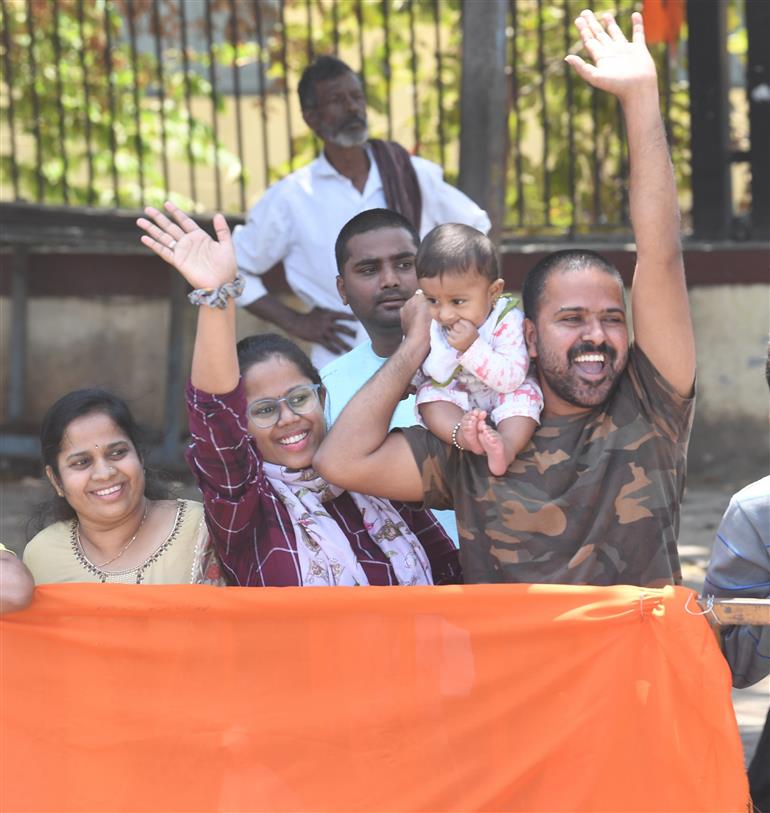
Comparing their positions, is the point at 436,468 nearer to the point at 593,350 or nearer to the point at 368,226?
the point at 593,350

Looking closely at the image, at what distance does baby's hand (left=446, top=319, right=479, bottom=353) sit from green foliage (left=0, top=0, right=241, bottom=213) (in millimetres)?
5126

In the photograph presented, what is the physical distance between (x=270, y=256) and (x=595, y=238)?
287 centimetres

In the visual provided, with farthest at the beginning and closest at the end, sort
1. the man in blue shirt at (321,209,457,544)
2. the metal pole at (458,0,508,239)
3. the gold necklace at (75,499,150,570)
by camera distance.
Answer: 1. the metal pole at (458,0,508,239)
2. the man in blue shirt at (321,209,457,544)
3. the gold necklace at (75,499,150,570)

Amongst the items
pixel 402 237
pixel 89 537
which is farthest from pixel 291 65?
pixel 89 537

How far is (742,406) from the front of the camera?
25.3 feet

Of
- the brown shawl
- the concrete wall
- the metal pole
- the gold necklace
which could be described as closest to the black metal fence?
the concrete wall

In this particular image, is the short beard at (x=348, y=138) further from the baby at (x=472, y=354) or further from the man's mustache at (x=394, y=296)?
the baby at (x=472, y=354)

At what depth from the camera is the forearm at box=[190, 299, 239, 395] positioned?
310 centimetres

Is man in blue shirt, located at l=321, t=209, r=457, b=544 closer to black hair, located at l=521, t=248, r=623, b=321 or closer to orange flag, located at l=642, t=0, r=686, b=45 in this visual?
black hair, located at l=521, t=248, r=623, b=321

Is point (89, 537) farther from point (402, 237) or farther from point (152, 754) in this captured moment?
point (402, 237)

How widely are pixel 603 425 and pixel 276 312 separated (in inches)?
104

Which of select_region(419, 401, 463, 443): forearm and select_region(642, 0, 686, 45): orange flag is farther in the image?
select_region(642, 0, 686, 45): orange flag

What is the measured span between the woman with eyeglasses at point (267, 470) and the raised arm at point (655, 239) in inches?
29.7

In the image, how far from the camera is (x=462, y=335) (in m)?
3.19
